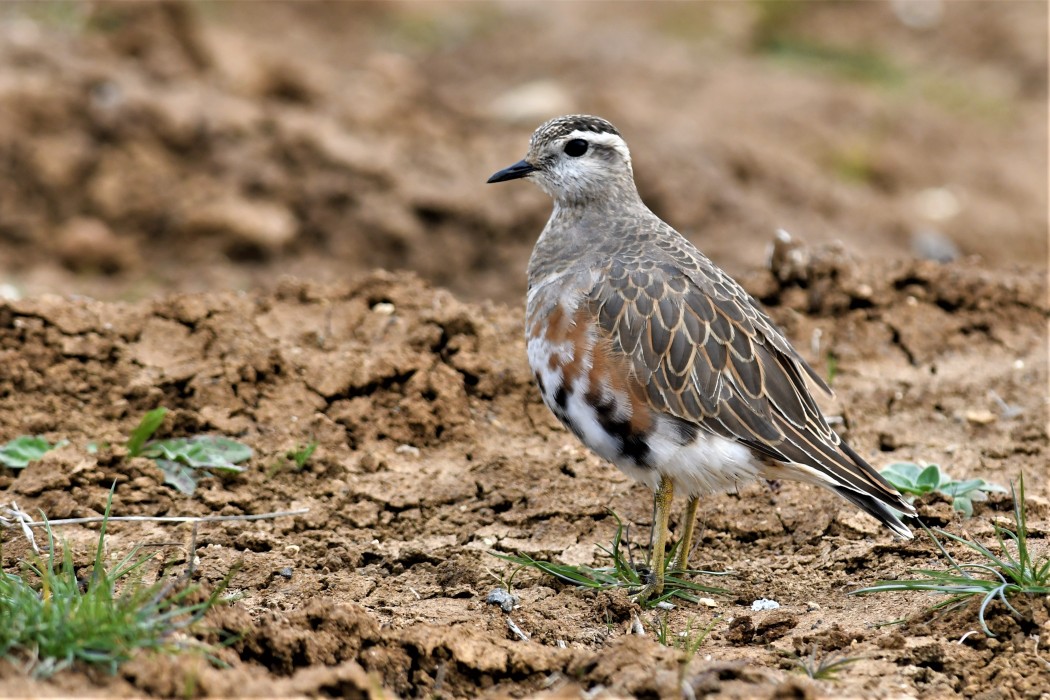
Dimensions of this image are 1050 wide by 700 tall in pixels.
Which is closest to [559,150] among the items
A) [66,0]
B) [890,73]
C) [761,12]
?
[66,0]

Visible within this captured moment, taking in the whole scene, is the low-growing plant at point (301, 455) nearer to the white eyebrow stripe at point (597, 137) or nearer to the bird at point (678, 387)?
the bird at point (678, 387)

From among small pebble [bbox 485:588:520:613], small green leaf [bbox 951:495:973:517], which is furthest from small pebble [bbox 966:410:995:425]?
small pebble [bbox 485:588:520:613]

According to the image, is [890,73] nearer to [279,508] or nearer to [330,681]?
[279,508]

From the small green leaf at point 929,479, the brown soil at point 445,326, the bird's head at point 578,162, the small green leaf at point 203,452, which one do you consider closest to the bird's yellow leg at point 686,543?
the brown soil at point 445,326

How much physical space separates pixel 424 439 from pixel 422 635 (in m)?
2.09

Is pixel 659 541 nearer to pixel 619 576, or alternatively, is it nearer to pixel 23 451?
pixel 619 576

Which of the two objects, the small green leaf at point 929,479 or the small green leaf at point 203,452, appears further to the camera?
the small green leaf at point 203,452

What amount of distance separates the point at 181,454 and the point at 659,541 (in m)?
2.29

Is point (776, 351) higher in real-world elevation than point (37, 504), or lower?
higher

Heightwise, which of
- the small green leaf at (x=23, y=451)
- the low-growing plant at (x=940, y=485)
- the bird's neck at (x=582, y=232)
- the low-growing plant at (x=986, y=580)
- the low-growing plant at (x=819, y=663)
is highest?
the bird's neck at (x=582, y=232)

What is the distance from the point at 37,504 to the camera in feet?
18.2

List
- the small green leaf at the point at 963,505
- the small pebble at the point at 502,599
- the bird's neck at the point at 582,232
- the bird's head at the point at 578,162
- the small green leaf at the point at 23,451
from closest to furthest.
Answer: the small pebble at the point at 502,599, the small green leaf at the point at 963,505, the small green leaf at the point at 23,451, the bird's neck at the point at 582,232, the bird's head at the point at 578,162

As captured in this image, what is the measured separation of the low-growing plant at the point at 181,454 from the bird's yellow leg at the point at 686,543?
2.10 m

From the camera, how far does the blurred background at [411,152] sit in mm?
10320
